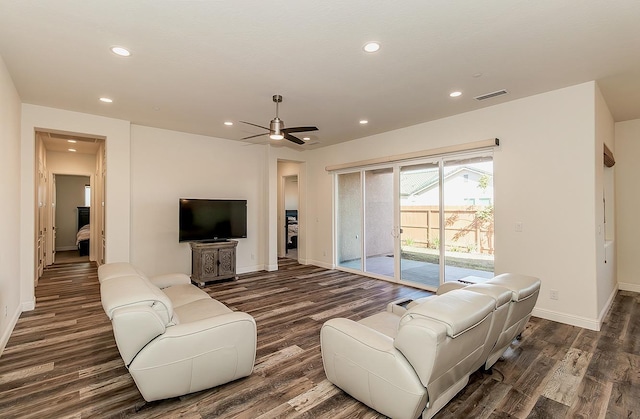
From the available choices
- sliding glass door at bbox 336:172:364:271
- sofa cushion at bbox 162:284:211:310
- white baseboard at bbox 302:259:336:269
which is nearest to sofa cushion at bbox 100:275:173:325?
sofa cushion at bbox 162:284:211:310

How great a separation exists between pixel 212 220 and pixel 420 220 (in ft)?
12.7

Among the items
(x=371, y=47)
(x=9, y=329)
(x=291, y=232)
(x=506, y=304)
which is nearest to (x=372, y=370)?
(x=506, y=304)

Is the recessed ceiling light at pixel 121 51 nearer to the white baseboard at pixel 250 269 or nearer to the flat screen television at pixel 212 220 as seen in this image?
the flat screen television at pixel 212 220

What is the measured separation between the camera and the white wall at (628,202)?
4.91 m

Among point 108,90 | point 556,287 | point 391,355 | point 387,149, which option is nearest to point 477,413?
point 391,355

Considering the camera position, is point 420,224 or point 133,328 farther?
point 420,224

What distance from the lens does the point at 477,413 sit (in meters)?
2.06

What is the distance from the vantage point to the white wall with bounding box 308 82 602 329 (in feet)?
11.6

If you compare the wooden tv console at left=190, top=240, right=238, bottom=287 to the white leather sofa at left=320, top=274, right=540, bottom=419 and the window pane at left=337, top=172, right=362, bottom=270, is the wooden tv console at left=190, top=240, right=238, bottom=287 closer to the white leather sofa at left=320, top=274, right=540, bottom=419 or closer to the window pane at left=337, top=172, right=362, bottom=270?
the window pane at left=337, top=172, right=362, bottom=270

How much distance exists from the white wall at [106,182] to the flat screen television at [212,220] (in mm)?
895

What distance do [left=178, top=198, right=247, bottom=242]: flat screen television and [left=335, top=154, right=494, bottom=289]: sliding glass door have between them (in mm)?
2172

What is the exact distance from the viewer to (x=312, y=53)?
9.27 feet

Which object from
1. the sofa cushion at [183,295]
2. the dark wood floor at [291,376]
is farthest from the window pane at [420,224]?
the sofa cushion at [183,295]

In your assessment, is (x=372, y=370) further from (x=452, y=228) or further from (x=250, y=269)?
(x=250, y=269)
